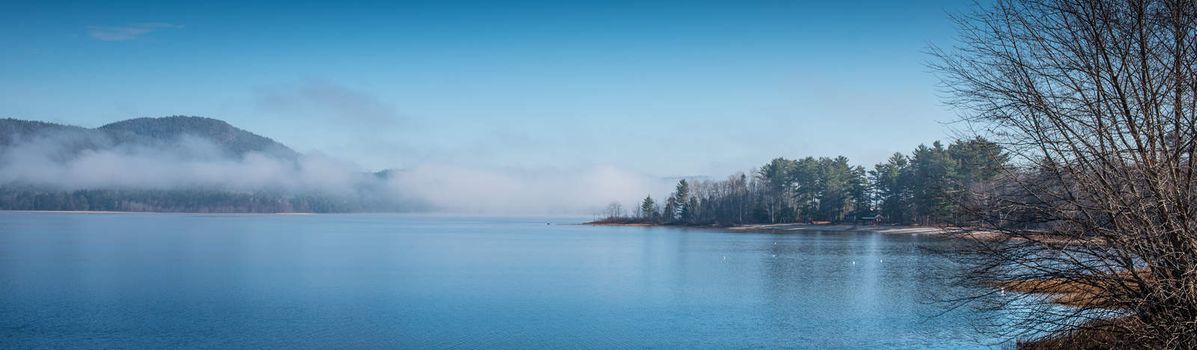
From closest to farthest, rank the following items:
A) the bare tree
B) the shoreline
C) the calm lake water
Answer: the bare tree → the calm lake water → the shoreline

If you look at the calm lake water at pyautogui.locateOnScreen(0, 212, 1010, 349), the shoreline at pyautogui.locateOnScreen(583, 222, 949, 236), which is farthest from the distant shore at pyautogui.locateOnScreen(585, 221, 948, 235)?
the calm lake water at pyautogui.locateOnScreen(0, 212, 1010, 349)

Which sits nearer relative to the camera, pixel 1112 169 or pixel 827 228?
pixel 1112 169

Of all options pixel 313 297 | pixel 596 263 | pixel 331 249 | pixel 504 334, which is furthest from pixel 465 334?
pixel 331 249

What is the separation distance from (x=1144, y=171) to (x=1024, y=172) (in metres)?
1.83

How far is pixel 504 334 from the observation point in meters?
25.1

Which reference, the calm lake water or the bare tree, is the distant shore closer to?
the calm lake water

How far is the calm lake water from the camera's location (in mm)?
24078

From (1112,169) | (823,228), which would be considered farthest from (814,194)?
(1112,169)

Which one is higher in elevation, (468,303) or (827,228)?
(827,228)

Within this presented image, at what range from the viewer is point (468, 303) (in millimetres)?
32312

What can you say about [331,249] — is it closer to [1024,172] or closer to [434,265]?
[434,265]

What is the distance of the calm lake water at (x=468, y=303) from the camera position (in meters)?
24.1

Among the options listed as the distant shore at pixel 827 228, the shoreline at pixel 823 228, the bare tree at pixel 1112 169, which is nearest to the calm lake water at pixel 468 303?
the bare tree at pixel 1112 169

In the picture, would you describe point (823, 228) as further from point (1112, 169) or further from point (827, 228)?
point (1112, 169)
